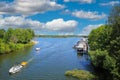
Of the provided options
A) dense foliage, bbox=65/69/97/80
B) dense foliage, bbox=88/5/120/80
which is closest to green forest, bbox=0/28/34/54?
dense foliage, bbox=65/69/97/80

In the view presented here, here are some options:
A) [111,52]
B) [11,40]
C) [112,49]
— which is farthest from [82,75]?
[11,40]

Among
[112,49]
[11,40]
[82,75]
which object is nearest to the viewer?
[112,49]

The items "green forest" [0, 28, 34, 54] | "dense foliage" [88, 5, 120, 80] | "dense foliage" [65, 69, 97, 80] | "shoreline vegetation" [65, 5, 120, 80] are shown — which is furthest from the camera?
"green forest" [0, 28, 34, 54]

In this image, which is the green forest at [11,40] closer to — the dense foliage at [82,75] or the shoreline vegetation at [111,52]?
the dense foliage at [82,75]

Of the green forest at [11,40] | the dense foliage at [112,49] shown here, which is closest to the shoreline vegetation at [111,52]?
the dense foliage at [112,49]

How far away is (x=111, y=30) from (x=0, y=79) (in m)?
34.6

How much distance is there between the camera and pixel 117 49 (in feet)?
202

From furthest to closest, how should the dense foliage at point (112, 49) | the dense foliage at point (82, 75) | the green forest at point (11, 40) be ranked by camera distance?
the green forest at point (11, 40), the dense foliage at point (82, 75), the dense foliage at point (112, 49)

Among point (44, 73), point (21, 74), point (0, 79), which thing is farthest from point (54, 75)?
point (0, 79)

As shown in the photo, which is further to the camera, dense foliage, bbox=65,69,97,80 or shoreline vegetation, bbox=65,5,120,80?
dense foliage, bbox=65,69,97,80

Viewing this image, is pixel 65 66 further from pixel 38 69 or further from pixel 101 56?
pixel 101 56

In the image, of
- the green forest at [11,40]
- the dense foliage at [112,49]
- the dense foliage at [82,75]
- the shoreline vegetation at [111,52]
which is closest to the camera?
the dense foliage at [112,49]

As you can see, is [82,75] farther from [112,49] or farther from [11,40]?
[11,40]

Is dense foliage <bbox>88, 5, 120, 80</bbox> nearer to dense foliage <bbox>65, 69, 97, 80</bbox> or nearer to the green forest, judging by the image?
dense foliage <bbox>65, 69, 97, 80</bbox>
